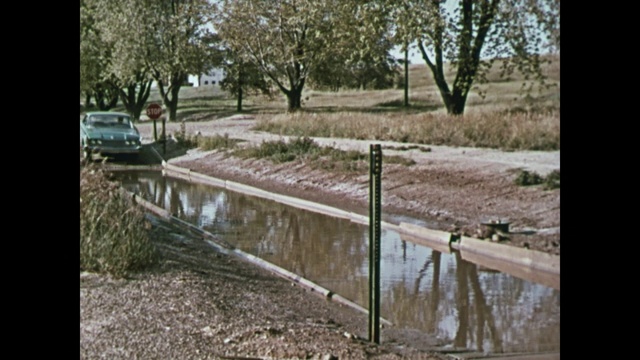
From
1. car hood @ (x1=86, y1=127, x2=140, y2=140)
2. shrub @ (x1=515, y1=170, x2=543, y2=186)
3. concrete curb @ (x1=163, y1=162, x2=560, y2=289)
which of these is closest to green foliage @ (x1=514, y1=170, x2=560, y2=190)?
shrub @ (x1=515, y1=170, x2=543, y2=186)

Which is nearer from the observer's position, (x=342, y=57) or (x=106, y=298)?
(x=342, y=57)

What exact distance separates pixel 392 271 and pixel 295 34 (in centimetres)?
111

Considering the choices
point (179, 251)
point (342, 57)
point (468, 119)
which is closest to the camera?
point (468, 119)

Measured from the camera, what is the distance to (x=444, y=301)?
347 centimetres

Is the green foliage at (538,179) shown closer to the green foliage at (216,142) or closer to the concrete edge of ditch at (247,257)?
the concrete edge of ditch at (247,257)

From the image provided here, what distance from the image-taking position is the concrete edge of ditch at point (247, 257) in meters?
3.72

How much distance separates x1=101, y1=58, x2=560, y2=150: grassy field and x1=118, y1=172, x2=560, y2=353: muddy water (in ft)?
1.37

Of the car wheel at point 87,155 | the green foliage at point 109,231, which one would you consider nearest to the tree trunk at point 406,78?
the green foliage at point 109,231

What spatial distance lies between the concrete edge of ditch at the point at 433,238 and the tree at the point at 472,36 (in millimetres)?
514

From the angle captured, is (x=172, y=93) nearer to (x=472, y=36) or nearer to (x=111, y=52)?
(x=111, y=52)
